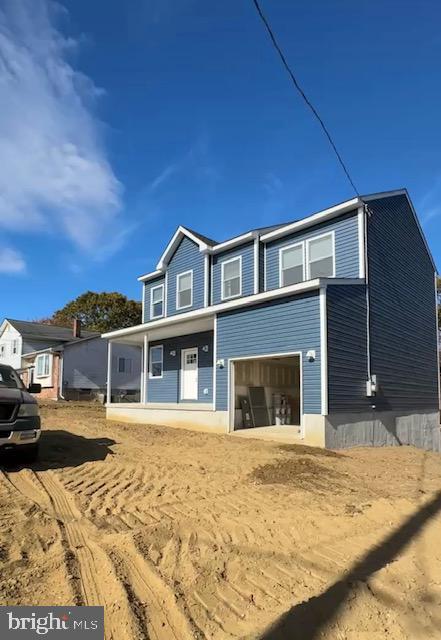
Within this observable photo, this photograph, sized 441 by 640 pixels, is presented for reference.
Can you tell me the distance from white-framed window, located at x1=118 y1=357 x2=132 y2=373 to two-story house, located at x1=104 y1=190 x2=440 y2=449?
14.3 meters

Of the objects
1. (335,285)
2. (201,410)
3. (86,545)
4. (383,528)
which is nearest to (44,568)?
(86,545)

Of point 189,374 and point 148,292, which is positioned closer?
point 189,374

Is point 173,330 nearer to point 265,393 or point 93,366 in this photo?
point 265,393

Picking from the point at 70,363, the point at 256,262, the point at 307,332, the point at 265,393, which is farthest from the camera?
the point at 70,363

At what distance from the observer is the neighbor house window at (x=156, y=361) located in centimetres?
2070

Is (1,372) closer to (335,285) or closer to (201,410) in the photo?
(201,410)

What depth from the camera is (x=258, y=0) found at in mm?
7320

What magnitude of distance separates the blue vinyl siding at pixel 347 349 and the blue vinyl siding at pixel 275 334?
1.33 feet

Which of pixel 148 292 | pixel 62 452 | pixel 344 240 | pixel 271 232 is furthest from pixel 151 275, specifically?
pixel 62 452

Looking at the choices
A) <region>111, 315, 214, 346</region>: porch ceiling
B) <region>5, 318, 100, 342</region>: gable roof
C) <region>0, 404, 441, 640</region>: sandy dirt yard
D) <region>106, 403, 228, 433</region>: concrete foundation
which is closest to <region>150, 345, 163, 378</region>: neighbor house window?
<region>111, 315, 214, 346</region>: porch ceiling

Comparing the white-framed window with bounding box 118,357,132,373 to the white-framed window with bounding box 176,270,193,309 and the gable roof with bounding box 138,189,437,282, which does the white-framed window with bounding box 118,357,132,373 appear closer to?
the gable roof with bounding box 138,189,437,282

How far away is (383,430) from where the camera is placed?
14.6 m

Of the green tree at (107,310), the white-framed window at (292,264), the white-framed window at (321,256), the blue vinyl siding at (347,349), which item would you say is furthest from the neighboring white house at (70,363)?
the blue vinyl siding at (347,349)

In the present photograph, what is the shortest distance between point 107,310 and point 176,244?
2868 cm
